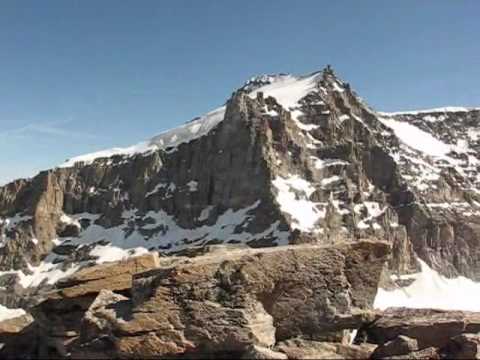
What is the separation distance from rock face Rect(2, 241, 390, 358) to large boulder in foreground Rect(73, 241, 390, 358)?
3 centimetres

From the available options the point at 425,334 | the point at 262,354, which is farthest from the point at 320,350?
the point at 425,334

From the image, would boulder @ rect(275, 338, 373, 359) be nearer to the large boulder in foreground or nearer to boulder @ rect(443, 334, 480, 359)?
the large boulder in foreground

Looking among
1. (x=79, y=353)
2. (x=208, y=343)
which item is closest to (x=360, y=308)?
(x=208, y=343)

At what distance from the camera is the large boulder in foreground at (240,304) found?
16953 mm

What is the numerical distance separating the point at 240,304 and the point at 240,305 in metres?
0.03

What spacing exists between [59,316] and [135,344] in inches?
322

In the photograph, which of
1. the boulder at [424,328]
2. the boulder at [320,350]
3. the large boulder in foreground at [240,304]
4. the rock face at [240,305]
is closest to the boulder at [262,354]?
the rock face at [240,305]

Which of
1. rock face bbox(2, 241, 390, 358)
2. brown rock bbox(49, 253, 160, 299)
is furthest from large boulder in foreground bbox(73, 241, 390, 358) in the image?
brown rock bbox(49, 253, 160, 299)

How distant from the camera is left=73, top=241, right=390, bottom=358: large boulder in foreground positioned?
1695 centimetres

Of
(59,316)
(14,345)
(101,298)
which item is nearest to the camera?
(101,298)

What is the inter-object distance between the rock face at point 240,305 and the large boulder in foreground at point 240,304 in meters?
0.03

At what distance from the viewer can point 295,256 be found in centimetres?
1858

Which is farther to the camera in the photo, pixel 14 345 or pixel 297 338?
pixel 14 345

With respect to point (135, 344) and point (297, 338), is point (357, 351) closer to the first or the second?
point (297, 338)
